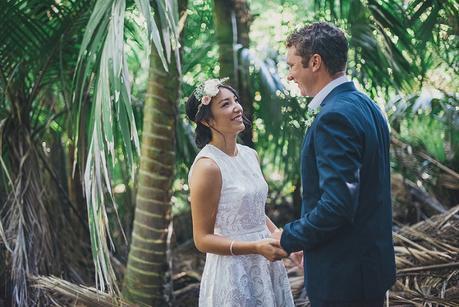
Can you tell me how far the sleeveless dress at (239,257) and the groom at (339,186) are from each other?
508 millimetres

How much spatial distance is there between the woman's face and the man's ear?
25.9 inches

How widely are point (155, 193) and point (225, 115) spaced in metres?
1.25

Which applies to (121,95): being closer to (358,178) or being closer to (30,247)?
(358,178)

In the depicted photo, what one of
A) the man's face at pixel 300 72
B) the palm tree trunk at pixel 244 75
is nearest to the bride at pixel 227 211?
the man's face at pixel 300 72

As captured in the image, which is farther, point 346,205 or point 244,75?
point 244,75

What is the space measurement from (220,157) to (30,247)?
6.59 feet

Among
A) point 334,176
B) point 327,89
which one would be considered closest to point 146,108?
point 327,89

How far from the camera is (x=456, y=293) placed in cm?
340

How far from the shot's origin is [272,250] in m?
2.38

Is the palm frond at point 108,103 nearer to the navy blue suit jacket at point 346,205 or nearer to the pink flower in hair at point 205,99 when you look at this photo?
the pink flower in hair at point 205,99

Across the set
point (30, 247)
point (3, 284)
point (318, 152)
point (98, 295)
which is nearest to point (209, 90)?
point (318, 152)

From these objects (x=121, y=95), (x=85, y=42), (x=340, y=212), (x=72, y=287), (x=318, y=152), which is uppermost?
(x=85, y=42)

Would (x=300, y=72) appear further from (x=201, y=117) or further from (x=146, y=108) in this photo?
(x=146, y=108)

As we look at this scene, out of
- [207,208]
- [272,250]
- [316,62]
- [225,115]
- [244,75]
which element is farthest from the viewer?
[244,75]
